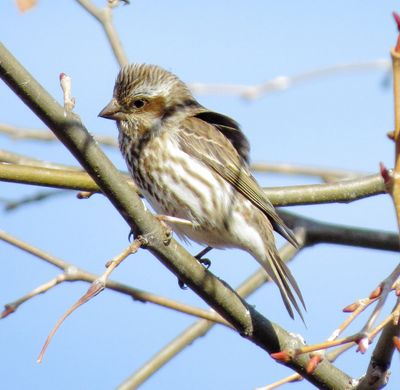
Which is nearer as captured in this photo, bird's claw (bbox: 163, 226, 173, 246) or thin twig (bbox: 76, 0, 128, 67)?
bird's claw (bbox: 163, 226, 173, 246)

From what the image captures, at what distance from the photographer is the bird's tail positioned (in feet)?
17.0

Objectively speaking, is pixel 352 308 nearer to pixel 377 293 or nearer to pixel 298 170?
pixel 377 293

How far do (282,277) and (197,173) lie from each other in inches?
32.4

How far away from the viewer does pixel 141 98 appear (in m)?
6.15

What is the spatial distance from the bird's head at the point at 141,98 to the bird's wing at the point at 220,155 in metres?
Result: 0.29

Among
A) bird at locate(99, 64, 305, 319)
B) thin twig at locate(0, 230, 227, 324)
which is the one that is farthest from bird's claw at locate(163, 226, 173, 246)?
bird at locate(99, 64, 305, 319)

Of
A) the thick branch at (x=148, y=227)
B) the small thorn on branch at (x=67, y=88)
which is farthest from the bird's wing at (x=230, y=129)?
the small thorn on branch at (x=67, y=88)

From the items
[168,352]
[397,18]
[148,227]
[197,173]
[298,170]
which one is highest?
[397,18]

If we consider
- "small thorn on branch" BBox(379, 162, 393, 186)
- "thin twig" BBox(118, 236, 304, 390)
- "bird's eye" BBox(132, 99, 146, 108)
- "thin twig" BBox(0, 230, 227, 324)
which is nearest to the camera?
"small thorn on branch" BBox(379, 162, 393, 186)

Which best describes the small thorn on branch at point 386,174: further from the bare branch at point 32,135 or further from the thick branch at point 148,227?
the bare branch at point 32,135

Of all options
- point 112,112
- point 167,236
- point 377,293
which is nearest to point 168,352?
point 167,236

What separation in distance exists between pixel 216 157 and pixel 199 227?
529 mm

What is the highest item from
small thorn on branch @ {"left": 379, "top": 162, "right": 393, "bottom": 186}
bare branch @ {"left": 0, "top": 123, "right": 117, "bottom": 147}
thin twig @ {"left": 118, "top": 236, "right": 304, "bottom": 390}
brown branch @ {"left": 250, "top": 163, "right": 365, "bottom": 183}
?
small thorn on branch @ {"left": 379, "top": 162, "right": 393, "bottom": 186}

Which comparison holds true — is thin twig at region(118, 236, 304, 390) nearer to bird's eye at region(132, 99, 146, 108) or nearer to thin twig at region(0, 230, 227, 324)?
thin twig at region(0, 230, 227, 324)
